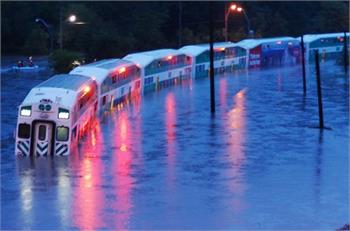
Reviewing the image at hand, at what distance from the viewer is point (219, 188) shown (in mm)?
A: 16547

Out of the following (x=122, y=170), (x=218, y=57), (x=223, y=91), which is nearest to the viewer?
(x=122, y=170)

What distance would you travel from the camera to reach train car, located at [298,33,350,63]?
63625mm

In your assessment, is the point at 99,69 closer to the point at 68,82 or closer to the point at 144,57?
the point at 68,82

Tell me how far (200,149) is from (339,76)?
29.2 meters

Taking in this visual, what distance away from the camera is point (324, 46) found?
66625mm

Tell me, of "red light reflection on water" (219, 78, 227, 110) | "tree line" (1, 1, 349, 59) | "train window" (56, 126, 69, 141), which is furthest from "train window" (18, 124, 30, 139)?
"tree line" (1, 1, 349, 59)

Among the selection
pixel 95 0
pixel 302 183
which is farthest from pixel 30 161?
pixel 95 0

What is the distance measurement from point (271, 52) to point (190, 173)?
4376 cm

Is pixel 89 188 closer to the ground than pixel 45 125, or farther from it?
closer to the ground

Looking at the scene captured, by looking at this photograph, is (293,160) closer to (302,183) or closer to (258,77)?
(302,183)

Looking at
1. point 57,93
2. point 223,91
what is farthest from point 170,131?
point 223,91

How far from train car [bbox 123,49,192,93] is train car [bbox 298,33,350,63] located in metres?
18.8

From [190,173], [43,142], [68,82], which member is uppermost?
[68,82]

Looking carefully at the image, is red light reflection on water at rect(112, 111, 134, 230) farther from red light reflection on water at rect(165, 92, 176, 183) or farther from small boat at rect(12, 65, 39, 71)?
small boat at rect(12, 65, 39, 71)
